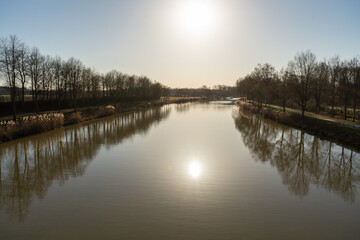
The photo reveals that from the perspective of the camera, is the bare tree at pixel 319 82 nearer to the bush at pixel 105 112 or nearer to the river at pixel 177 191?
the river at pixel 177 191

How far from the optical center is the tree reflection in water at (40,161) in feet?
24.9

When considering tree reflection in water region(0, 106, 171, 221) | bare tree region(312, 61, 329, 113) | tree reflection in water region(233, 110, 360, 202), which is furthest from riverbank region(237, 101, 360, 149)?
tree reflection in water region(0, 106, 171, 221)

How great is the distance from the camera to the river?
223 inches

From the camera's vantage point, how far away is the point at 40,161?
1146 centimetres

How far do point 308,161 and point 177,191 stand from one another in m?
7.91

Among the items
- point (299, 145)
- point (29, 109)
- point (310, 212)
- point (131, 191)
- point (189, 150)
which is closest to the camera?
point (310, 212)

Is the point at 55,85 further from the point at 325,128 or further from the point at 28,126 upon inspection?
the point at 325,128

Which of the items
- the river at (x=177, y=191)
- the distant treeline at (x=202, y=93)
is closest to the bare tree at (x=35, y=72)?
the river at (x=177, y=191)

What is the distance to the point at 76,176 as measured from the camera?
943cm

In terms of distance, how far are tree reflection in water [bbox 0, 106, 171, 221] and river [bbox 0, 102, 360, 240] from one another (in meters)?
0.05

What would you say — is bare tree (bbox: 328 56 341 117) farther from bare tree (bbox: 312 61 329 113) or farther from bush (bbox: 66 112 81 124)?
bush (bbox: 66 112 81 124)

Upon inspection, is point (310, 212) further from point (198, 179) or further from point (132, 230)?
point (132, 230)

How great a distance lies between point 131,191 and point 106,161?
4152 millimetres

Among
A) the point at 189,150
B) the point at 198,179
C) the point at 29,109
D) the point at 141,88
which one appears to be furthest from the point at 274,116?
the point at 141,88
